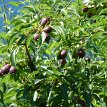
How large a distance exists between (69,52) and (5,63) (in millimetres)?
294

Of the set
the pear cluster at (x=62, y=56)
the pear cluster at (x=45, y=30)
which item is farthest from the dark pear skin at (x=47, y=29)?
the pear cluster at (x=62, y=56)

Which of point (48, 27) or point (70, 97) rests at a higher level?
point (48, 27)

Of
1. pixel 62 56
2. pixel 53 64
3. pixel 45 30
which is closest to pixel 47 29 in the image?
pixel 45 30

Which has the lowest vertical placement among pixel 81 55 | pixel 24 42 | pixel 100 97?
pixel 100 97

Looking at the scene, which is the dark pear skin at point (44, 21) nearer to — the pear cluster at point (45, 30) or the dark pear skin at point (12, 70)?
the pear cluster at point (45, 30)

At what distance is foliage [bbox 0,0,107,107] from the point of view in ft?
5.14

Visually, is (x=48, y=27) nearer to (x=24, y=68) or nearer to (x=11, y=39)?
(x=11, y=39)

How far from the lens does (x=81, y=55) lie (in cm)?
169

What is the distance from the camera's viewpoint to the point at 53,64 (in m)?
1.78

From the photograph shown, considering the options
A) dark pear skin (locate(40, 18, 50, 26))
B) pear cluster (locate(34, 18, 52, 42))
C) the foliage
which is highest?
dark pear skin (locate(40, 18, 50, 26))

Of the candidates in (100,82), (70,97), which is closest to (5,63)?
(70,97)

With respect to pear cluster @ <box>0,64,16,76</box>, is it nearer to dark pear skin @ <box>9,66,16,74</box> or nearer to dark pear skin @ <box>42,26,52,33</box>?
dark pear skin @ <box>9,66,16,74</box>

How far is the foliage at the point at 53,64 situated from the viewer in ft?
5.14

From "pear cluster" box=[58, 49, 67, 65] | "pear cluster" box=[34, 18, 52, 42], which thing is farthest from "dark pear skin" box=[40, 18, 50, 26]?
"pear cluster" box=[58, 49, 67, 65]
